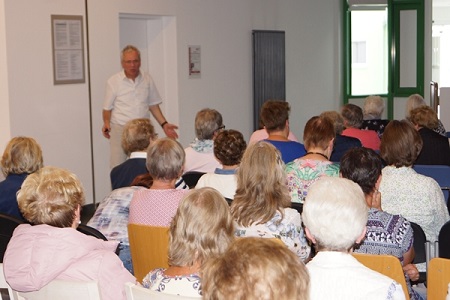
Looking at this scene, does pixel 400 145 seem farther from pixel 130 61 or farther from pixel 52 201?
pixel 130 61

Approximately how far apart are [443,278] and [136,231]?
5.41 ft

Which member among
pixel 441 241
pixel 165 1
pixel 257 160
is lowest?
pixel 441 241

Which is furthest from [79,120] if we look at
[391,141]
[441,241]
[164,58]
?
[441,241]

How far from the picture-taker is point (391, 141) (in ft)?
17.5

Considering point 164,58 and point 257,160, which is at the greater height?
point 164,58

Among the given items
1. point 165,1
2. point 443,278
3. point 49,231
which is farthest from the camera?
point 165,1

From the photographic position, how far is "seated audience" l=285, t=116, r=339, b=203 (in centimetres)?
552

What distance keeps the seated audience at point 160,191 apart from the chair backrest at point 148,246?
32 centimetres

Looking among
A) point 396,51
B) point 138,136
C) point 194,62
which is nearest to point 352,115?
point 138,136

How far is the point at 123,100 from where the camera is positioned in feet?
31.4

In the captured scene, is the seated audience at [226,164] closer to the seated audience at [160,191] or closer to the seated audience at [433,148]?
the seated audience at [160,191]

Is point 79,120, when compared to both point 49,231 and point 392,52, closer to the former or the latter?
point 49,231

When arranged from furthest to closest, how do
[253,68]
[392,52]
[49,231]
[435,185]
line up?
[392,52], [253,68], [435,185], [49,231]

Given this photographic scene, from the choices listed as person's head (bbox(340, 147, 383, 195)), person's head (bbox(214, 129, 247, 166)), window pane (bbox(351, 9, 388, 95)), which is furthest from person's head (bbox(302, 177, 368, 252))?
window pane (bbox(351, 9, 388, 95))
